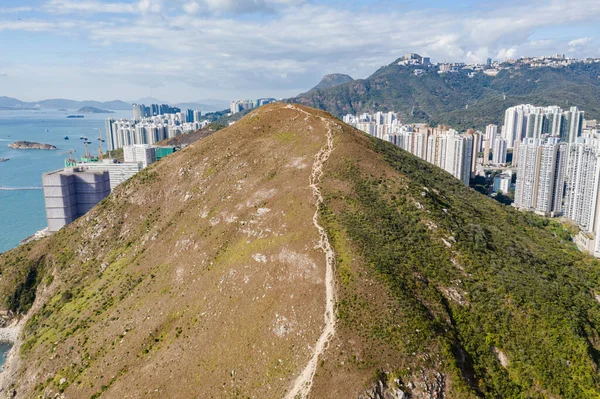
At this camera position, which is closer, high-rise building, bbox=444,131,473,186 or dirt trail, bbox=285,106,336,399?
dirt trail, bbox=285,106,336,399

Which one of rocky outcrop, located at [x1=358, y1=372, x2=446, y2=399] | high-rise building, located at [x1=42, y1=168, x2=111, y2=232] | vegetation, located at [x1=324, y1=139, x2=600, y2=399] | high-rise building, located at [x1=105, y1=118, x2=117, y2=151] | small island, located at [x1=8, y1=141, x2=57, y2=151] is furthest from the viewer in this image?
small island, located at [x1=8, y1=141, x2=57, y2=151]

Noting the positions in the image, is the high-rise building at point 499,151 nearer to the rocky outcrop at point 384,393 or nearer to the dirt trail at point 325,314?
the dirt trail at point 325,314

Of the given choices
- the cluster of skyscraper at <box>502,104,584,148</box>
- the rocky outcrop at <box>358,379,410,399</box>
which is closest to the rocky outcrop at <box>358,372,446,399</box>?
the rocky outcrop at <box>358,379,410,399</box>

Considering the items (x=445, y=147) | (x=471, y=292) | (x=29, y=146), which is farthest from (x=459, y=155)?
(x=29, y=146)

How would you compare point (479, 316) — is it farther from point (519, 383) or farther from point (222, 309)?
point (222, 309)

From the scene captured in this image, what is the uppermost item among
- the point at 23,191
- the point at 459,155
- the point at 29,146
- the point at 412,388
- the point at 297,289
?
the point at 459,155

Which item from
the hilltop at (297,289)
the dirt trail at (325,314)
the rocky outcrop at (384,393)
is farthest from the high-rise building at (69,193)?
the rocky outcrop at (384,393)

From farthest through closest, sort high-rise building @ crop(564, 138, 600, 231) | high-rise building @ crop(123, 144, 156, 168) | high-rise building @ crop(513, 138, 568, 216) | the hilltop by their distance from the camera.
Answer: high-rise building @ crop(123, 144, 156, 168) < high-rise building @ crop(513, 138, 568, 216) < high-rise building @ crop(564, 138, 600, 231) < the hilltop

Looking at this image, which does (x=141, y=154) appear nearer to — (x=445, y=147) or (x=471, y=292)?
(x=445, y=147)

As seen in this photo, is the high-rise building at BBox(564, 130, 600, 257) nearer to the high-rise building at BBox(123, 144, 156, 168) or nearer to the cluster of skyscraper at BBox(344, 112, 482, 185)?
the cluster of skyscraper at BBox(344, 112, 482, 185)
